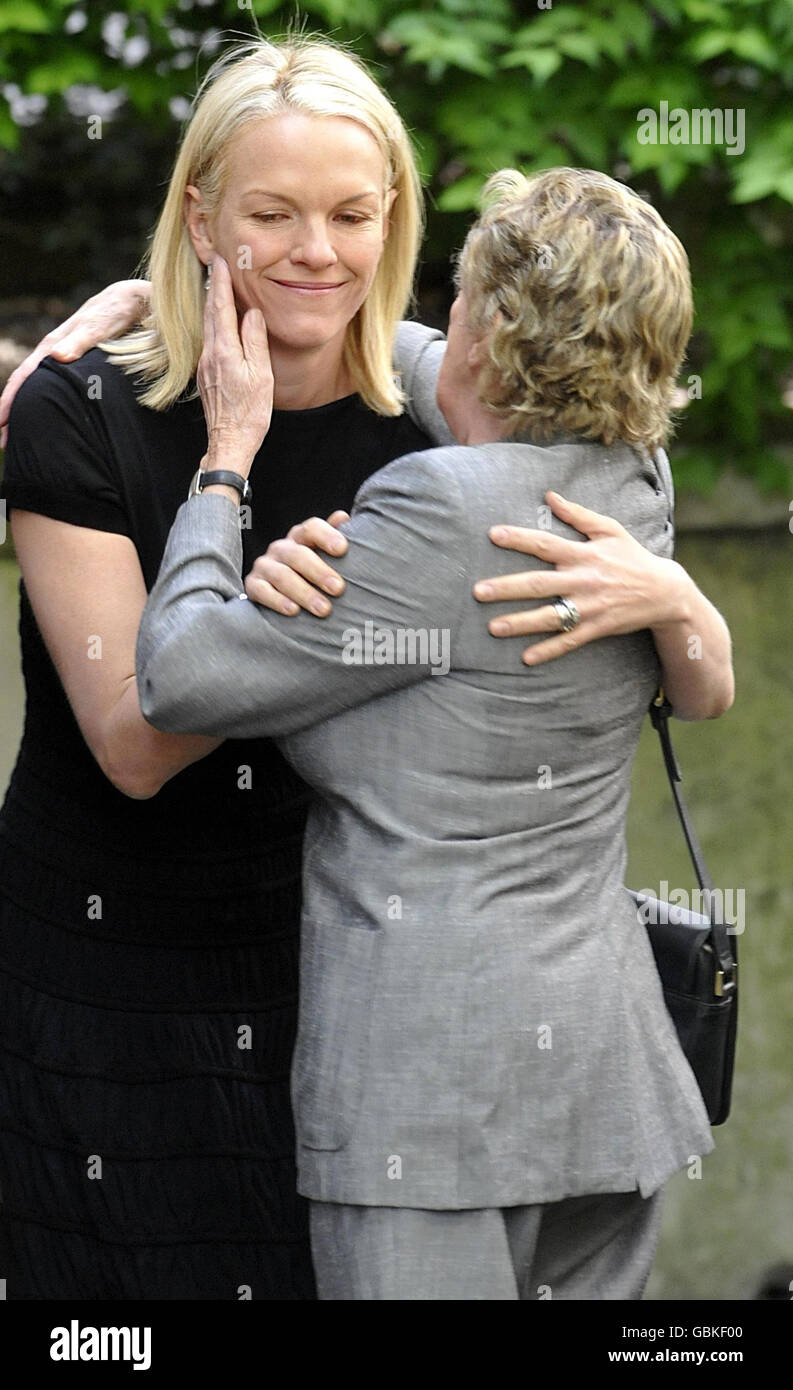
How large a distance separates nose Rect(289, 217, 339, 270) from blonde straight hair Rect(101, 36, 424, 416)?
0.41 feet

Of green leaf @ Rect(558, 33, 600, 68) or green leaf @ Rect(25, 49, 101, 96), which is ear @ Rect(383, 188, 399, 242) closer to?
green leaf @ Rect(558, 33, 600, 68)

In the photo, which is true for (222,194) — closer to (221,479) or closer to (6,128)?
(221,479)

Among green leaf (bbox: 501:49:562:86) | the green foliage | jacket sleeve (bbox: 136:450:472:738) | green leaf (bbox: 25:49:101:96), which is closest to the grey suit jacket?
jacket sleeve (bbox: 136:450:472:738)

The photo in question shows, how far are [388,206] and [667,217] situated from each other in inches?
65.1

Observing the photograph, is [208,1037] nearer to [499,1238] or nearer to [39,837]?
[39,837]

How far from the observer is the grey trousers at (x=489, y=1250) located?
166 cm

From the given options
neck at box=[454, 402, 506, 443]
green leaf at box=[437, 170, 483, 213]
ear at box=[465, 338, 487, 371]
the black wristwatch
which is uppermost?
green leaf at box=[437, 170, 483, 213]

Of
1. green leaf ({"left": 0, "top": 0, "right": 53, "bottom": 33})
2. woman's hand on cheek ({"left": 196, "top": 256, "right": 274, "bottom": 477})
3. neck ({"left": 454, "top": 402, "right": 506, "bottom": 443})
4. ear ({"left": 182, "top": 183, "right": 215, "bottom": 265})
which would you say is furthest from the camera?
green leaf ({"left": 0, "top": 0, "right": 53, "bottom": 33})

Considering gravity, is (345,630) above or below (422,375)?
below

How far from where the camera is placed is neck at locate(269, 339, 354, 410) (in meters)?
2.15

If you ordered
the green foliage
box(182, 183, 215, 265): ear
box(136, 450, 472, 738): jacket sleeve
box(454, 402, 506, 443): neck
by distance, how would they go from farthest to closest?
the green foliage, box(182, 183, 215, 265): ear, box(454, 402, 506, 443): neck, box(136, 450, 472, 738): jacket sleeve

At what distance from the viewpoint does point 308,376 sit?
7.22 feet

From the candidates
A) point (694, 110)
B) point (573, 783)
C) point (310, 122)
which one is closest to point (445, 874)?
point (573, 783)

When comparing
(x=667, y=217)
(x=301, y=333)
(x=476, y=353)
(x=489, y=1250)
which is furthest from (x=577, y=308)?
(x=667, y=217)
